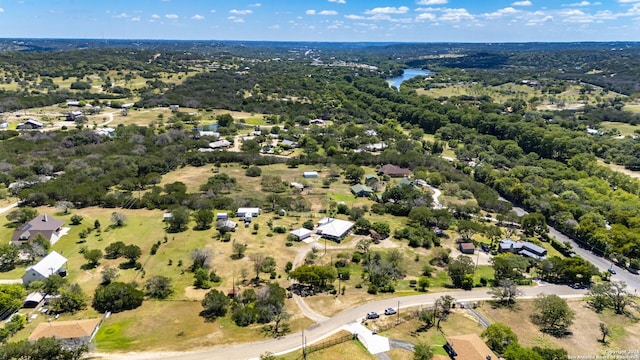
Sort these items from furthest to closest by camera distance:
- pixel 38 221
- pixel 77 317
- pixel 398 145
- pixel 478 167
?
1. pixel 398 145
2. pixel 478 167
3. pixel 38 221
4. pixel 77 317

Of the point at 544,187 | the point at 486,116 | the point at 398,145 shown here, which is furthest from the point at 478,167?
the point at 486,116

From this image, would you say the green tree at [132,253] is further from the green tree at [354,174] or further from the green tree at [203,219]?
the green tree at [354,174]

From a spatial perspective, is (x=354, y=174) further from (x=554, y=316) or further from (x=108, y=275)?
(x=108, y=275)

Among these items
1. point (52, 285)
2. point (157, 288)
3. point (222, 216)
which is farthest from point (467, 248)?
point (52, 285)

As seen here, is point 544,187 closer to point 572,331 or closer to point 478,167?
point 478,167

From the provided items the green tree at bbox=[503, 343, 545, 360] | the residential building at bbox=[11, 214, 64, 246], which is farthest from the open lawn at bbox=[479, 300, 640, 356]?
the residential building at bbox=[11, 214, 64, 246]

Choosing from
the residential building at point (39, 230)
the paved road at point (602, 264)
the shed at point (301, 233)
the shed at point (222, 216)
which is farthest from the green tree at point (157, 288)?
the paved road at point (602, 264)
